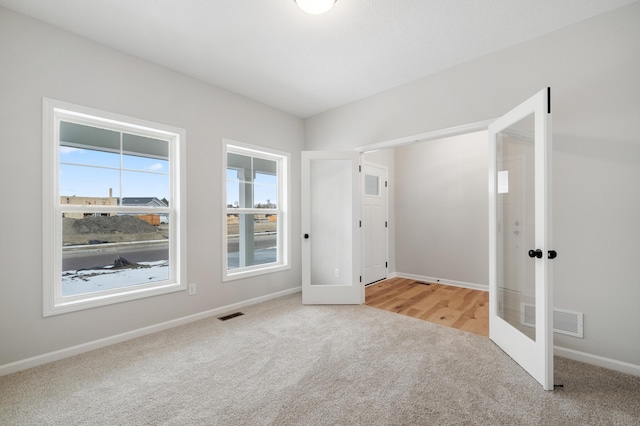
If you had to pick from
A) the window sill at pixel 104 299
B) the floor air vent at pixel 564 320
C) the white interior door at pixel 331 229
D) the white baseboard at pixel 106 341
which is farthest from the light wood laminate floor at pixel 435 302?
the window sill at pixel 104 299

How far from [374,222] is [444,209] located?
1259 mm

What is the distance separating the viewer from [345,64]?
2.97 meters

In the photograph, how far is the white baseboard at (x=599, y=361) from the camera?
6.77 feet

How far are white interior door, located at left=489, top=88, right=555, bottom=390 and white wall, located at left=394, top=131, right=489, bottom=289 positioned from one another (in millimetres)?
2104

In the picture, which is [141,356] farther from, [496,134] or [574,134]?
[574,134]

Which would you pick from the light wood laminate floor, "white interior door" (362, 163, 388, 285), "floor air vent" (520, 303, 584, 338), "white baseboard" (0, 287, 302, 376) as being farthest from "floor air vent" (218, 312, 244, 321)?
"floor air vent" (520, 303, 584, 338)

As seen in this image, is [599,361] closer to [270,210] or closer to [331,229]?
[331,229]

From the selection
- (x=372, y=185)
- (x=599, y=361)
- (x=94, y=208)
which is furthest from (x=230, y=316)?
(x=599, y=361)

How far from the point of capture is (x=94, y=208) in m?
2.62

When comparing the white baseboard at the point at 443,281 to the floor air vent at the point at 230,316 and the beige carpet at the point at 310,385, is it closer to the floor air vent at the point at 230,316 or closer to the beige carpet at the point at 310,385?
the beige carpet at the point at 310,385

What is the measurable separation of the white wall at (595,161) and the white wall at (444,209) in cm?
209

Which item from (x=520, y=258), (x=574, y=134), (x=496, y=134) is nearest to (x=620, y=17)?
(x=574, y=134)

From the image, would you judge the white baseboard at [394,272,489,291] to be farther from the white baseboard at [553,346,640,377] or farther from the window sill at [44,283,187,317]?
the window sill at [44,283,187,317]

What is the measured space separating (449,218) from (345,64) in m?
3.23
